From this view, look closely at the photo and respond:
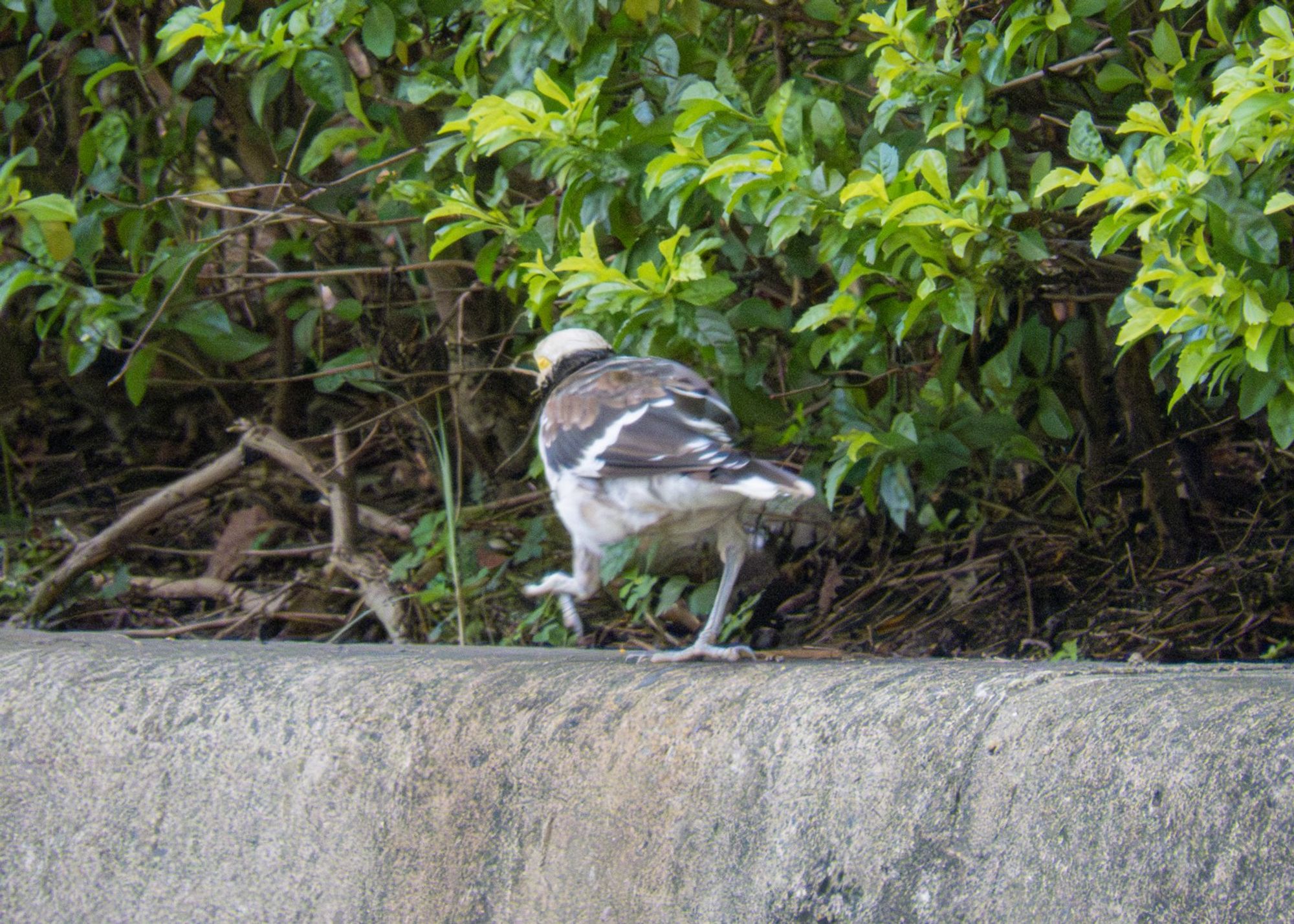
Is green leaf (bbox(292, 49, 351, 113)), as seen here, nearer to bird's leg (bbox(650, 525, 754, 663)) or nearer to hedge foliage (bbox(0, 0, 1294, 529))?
hedge foliage (bbox(0, 0, 1294, 529))

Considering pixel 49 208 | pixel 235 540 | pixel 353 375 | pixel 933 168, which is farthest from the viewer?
pixel 235 540

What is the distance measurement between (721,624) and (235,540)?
3396 millimetres

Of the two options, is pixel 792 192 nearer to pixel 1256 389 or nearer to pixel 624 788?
pixel 1256 389

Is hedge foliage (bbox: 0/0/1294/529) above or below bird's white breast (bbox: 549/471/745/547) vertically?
above

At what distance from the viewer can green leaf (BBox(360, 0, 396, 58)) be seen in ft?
13.0

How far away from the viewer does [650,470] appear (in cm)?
340

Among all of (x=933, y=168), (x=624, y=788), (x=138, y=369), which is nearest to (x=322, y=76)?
(x=138, y=369)

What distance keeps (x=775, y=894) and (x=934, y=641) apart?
2.23 m

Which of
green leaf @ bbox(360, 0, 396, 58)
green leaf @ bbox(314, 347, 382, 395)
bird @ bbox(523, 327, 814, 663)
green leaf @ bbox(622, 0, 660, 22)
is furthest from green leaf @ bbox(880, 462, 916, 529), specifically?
green leaf @ bbox(314, 347, 382, 395)

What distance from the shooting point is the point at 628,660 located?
327cm

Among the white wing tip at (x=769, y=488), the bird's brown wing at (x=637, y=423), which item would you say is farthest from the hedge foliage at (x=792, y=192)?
the white wing tip at (x=769, y=488)

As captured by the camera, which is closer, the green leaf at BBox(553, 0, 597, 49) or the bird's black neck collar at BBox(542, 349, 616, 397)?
the green leaf at BBox(553, 0, 597, 49)

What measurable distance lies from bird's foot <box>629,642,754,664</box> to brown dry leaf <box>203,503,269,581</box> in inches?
130

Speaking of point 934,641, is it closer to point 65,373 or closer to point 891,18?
point 891,18
